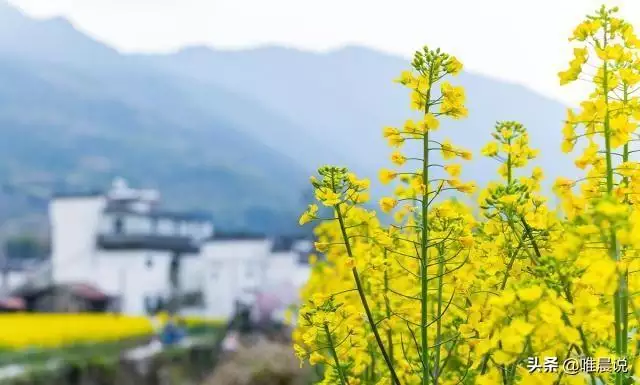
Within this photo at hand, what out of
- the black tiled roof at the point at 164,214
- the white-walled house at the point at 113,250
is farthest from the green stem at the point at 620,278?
the black tiled roof at the point at 164,214

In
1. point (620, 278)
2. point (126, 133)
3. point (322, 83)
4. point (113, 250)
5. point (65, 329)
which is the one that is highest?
point (322, 83)

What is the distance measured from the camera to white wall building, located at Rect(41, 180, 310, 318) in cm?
1903

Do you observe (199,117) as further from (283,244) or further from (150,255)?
(150,255)

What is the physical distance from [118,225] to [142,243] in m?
0.99

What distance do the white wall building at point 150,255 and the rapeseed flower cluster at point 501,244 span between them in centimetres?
1614

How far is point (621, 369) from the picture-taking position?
1038 mm

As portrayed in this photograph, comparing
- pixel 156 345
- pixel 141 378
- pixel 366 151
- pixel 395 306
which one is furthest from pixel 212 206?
pixel 395 306

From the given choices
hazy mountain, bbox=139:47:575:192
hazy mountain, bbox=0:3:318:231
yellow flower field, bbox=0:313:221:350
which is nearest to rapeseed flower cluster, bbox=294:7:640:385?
yellow flower field, bbox=0:313:221:350

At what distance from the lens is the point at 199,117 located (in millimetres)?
85188

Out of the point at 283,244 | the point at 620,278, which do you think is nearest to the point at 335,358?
the point at 620,278

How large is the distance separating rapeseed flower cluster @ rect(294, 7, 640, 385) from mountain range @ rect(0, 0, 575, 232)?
3677 cm

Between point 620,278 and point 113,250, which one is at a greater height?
point 620,278

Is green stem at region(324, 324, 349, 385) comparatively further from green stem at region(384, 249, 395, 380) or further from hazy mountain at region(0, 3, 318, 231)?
hazy mountain at region(0, 3, 318, 231)

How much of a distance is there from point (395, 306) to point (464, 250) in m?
0.21
